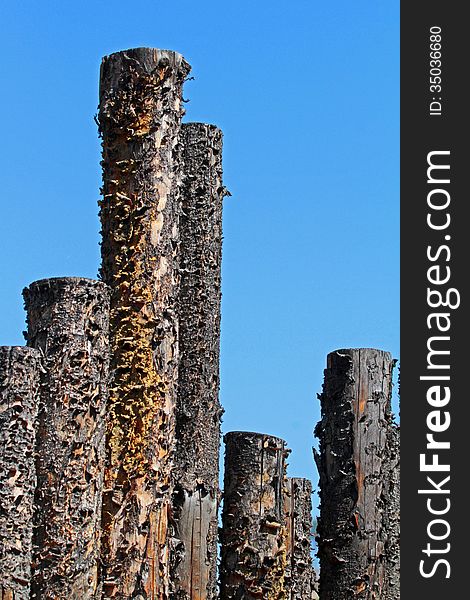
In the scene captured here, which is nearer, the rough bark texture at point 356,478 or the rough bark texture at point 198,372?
the rough bark texture at point 356,478

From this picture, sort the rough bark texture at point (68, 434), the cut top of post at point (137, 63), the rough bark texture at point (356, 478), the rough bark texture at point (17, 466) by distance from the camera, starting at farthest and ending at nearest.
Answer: the rough bark texture at point (356, 478), the cut top of post at point (137, 63), the rough bark texture at point (68, 434), the rough bark texture at point (17, 466)

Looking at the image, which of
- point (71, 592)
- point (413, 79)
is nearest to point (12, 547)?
point (71, 592)

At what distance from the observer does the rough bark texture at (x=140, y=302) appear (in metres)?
7.04

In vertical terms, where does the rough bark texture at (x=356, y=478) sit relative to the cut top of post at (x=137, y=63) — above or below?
below

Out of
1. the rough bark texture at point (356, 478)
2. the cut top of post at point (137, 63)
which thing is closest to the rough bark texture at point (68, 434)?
the cut top of post at point (137, 63)

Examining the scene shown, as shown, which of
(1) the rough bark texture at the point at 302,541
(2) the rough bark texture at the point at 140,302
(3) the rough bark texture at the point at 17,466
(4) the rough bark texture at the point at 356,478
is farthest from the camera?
(1) the rough bark texture at the point at 302,541

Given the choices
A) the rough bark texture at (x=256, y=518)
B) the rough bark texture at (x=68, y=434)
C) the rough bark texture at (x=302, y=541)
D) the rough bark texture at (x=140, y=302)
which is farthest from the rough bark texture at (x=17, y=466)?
the rough bark texture at (x=302, y=541)

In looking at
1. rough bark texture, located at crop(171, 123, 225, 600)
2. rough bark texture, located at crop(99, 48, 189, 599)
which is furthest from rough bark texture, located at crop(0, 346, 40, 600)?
rough bark texture, located at crop(171, 123, 225, 600)

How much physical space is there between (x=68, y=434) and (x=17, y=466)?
31 centimetres

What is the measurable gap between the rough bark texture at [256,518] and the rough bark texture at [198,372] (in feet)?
1.40

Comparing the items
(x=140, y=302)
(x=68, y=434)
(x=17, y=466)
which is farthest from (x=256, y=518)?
(x=17, y=466)

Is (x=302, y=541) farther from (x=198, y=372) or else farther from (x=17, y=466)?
(x=17, y=466)

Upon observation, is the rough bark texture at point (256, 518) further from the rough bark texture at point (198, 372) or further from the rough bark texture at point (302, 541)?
the rough bark texture at point (302, 541)

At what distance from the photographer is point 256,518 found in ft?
25.8
